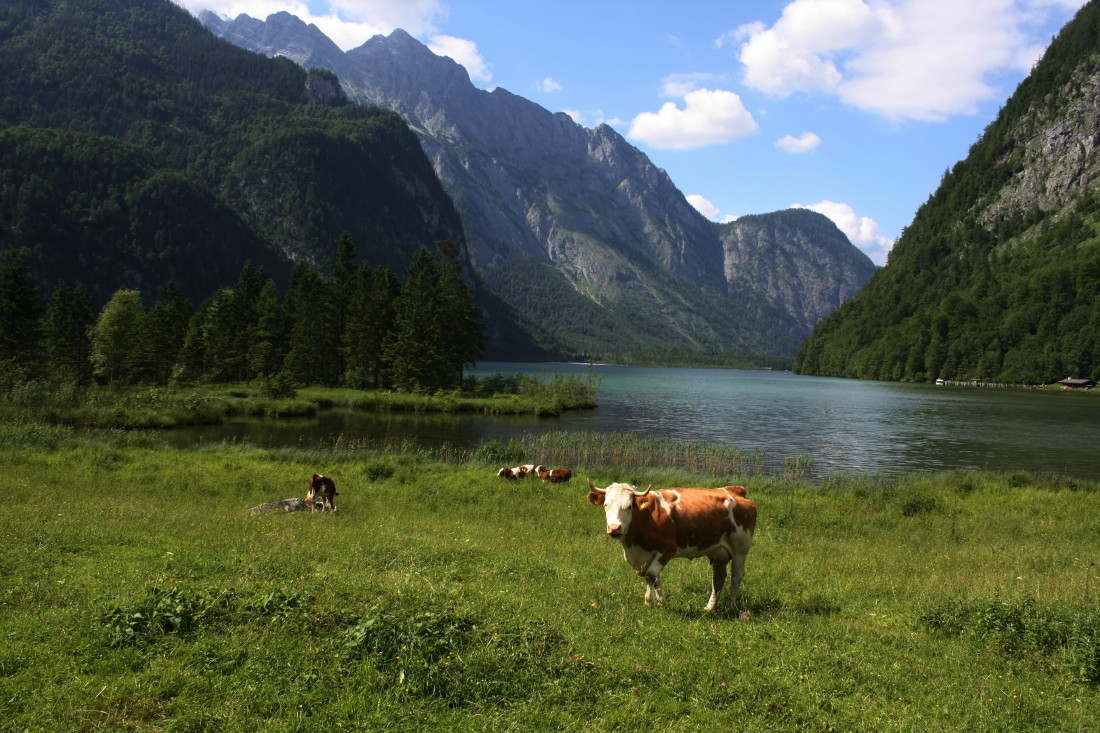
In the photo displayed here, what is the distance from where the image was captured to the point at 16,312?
52.2 m

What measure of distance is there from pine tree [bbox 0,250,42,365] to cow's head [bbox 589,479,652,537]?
60.0 metres

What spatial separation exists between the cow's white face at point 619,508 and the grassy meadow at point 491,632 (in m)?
1.30

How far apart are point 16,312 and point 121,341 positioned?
31.2 feet

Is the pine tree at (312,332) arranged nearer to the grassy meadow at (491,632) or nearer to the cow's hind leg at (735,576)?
the grassy meadow at (491,632)

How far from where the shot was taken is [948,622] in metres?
9.37

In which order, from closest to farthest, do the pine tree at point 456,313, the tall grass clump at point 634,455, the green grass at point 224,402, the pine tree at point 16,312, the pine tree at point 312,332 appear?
the tall grass clump at point 634,455, the green grass at point 224,402, the pine tree at point 16,312, the pine tree at point 456,313, the pine tree at point 312,332

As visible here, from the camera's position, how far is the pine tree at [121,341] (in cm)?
6038

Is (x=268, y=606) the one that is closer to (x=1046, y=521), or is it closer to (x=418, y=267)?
(x=1046, y=521)

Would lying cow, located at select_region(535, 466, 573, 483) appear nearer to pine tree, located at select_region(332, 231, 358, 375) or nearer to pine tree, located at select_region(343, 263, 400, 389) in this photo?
pine tree, located at select_region(343, 263, 400, 389)

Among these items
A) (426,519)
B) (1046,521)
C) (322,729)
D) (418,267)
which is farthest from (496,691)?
(418,267)

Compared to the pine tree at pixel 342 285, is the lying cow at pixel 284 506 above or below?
below

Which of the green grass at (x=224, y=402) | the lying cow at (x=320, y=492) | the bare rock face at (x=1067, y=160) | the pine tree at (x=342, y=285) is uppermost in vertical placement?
the bare rock face at (x=1067, y=160)

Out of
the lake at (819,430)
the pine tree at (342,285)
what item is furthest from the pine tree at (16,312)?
the pine tree at (342,285)

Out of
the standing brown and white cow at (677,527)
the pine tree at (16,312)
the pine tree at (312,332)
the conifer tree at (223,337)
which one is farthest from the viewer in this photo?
the pine tree at (312,332)
